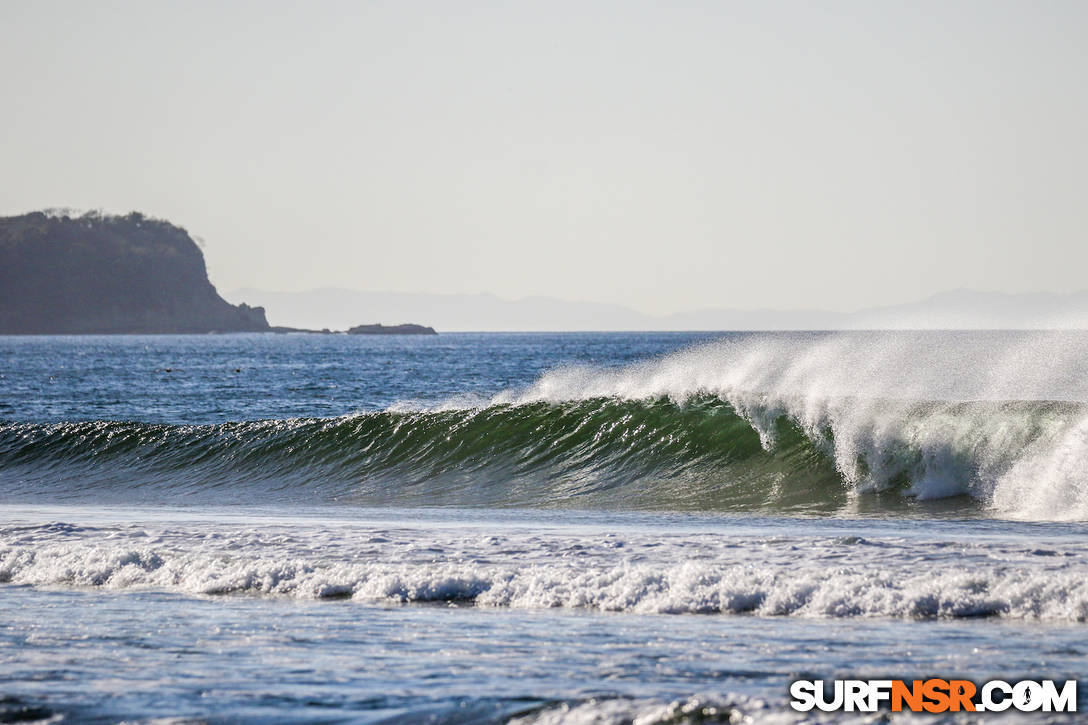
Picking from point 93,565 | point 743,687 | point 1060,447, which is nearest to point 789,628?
point 743,687

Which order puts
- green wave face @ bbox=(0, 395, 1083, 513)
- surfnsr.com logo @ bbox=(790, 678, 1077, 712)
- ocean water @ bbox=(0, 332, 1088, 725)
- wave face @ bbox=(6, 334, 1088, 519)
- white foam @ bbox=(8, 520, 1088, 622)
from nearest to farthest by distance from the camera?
surfnsr.com logo @ bbox=(790, 678, 1077, 712) → ocean water @ bbox=(0, 332, 1088, 725) → white foam @ bbox=(8, 520, 1088, 622) → wave face @ bbox=(6, 334, 1088, 519) → green wave face @ bbox=(0, 395, 1083, 513)

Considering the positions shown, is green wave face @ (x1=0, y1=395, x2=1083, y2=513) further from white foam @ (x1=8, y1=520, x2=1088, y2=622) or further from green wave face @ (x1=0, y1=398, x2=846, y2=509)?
white foam @ (x1=8, y1=520, x2=1088, y2=622)

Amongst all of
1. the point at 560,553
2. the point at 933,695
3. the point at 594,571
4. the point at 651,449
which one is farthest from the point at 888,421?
the point at 933,695

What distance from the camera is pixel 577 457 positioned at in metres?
21.7

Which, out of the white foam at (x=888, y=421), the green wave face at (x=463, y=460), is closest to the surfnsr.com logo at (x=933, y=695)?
the white foam at (x=888, y=421)

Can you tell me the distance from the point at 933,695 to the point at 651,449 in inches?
560

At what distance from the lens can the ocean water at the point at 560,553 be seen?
769 cm

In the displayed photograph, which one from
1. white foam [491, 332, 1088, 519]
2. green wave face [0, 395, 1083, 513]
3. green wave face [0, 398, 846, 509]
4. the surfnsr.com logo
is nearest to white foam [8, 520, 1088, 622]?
the surfnsr.com logo

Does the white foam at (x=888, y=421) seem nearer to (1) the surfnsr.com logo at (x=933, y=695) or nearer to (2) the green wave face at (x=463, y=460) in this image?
(2) the green wave face at (x=463, y=460)

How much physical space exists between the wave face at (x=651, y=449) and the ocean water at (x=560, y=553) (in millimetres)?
74

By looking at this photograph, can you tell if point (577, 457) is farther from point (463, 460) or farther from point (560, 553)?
point (560, 553)

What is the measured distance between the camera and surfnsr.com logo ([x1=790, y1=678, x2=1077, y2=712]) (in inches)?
274

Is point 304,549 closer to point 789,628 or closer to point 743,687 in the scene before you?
point 789,628

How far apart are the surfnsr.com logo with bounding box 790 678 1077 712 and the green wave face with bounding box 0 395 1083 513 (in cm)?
918
